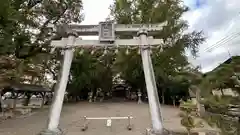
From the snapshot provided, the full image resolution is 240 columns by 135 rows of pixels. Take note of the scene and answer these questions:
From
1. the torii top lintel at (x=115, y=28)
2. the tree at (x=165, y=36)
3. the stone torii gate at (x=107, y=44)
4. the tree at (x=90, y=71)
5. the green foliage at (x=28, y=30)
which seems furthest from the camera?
the tree at (x=90, y=71)

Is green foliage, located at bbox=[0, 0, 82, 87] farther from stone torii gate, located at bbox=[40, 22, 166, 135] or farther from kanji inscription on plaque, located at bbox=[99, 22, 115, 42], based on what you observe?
kanji inscription on plaque, located at bbox=[99, 22, 115, 42]

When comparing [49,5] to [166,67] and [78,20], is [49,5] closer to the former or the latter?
[78,20]

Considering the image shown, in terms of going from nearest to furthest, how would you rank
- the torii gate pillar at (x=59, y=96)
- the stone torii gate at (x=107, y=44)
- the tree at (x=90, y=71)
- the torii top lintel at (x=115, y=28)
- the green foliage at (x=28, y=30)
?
the torii gate pillar at (x=59, y=96) → the stone torii gate at (x=107, y=44) → the torii top lintel at (x=115, y=28) → the green foliage at (x=28, y=30) → the tree at (x=90, y=71)

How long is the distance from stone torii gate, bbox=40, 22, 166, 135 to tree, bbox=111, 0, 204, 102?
28.7ft

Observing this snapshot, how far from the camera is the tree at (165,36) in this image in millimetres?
19031

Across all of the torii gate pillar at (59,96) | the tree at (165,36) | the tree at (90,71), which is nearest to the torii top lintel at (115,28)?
the torii gate pillar at (59,96)

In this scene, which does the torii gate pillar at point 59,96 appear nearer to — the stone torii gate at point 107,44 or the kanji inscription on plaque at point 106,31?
the stone torii gate at point 107,44

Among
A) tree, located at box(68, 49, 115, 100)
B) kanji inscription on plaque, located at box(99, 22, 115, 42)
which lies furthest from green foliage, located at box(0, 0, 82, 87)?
tree, located at box(68, 49, 115, 100)

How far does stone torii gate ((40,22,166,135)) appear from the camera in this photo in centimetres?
805

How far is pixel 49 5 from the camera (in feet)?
51.7

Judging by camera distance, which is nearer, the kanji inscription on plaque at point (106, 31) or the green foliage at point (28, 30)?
the kanji inscription on plaque at point (106, 31)

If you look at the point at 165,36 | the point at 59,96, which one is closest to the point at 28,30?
the point at 59,96

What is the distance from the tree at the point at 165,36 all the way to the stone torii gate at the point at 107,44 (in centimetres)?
874

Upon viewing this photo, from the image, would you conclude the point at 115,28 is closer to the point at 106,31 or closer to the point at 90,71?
the point at 106,31
